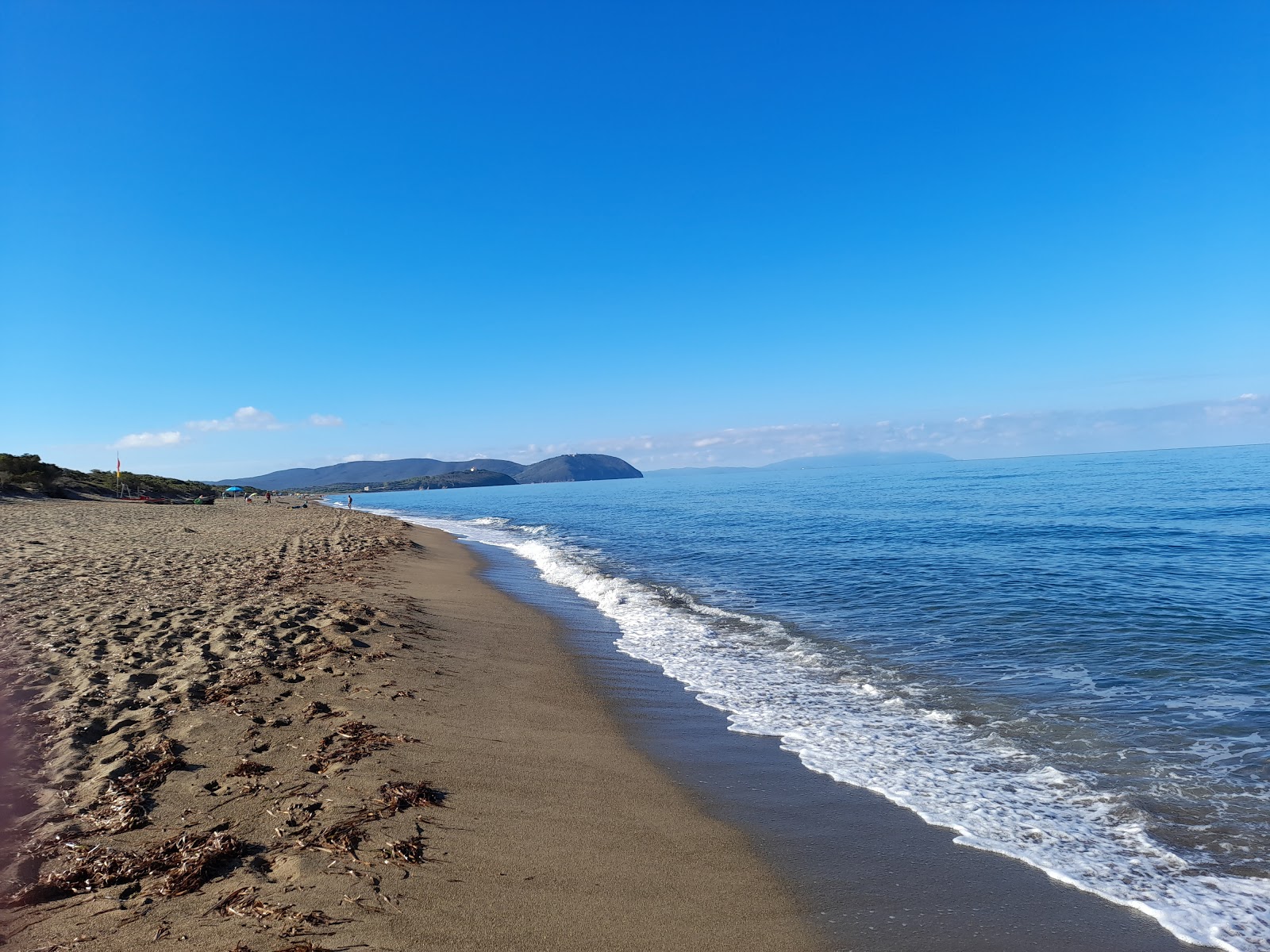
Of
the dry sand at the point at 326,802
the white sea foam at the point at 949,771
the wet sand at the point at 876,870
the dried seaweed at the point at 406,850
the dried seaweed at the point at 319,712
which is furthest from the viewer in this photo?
the dried seaweed at the point at 319,712

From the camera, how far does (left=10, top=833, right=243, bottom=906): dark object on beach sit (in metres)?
4.15

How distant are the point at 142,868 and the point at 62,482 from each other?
6505 centimetres

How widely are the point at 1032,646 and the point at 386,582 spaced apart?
15.7m

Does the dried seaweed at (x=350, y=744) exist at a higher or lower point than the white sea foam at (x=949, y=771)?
higher

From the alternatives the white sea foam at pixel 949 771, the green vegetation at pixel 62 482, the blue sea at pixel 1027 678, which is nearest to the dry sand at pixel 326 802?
the white sea foam at pixel 949 771

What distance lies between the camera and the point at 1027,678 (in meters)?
10.9

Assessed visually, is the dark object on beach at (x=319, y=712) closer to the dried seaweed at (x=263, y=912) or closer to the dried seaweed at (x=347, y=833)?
the dried seaweed at (x=347, y=833)

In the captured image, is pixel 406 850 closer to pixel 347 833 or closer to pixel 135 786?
pixel 347 833

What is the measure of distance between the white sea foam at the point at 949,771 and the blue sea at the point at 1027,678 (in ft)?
0.09

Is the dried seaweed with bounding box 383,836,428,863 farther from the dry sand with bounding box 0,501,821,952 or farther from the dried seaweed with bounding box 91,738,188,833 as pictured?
the dried seaweed with bounding box 91,738,188,833

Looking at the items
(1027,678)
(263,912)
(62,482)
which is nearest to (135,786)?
(263,912)

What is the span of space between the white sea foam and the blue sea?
29 mm

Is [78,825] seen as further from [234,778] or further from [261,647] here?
[261,647]

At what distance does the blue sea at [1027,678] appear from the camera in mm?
5988
